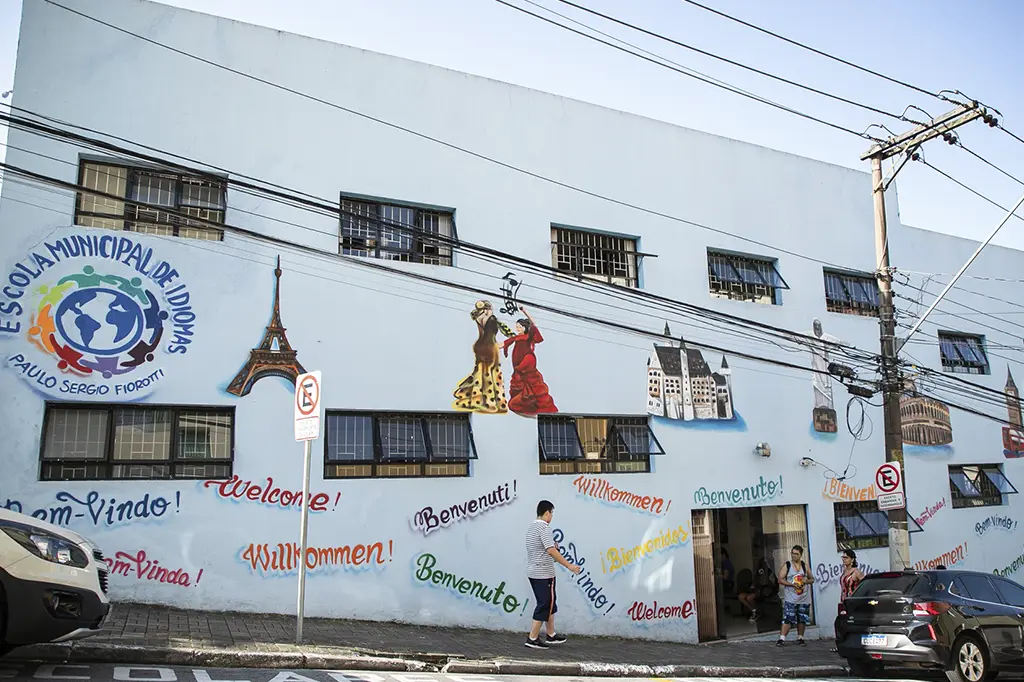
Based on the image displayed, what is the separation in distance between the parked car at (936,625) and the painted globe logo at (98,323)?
927cm

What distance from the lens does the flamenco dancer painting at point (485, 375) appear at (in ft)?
39.7

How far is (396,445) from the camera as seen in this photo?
11.5 meters

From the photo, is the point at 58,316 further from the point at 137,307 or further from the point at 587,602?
the point at 587,602

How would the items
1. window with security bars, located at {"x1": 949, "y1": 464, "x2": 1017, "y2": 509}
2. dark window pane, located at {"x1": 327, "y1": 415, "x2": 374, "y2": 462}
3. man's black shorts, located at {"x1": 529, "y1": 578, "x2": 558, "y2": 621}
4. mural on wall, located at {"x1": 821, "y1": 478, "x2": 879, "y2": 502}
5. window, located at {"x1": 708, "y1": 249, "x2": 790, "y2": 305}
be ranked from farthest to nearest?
window with security bars, located at {"x1": 949, "y1": 464, "x2": 1017, "y2": 509} < mural on wall, located at {"x1": 821, "y1": 478, "x2": 879, "y2": 502} < window, located at {"x1": 708, "y1": 249, "x2": 790, "y2": 305} < dark window pane, located at {"x1": 327, "y1": 415, "x2": 374, "y2": 462} < man's black shorts, located at {"x1": 529, "y1": 578, "x2": 558, "y2": 621}

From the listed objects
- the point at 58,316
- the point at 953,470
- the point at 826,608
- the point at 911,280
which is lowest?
the point at 826,608

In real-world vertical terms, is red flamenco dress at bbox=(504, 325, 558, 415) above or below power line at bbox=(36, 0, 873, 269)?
below

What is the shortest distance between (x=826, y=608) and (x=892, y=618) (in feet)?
18.9

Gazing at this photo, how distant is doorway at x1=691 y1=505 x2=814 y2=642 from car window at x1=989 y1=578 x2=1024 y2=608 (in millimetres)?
4403

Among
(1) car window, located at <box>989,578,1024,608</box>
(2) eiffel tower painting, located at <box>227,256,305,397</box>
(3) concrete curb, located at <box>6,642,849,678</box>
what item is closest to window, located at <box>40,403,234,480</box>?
(2) eiffel tower painting, located at <box>227,256,305,397</box>

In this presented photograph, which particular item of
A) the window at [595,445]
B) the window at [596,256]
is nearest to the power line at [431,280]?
the window at [596,256]

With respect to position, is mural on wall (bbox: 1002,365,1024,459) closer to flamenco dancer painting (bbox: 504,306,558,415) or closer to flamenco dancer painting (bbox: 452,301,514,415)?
flamenco dancer painting (bbox: 504,306,558,415)

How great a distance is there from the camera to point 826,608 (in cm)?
1525

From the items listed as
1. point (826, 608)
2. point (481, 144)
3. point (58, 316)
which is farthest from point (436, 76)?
point (826, 608)

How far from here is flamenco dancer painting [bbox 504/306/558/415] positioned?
12.5m
